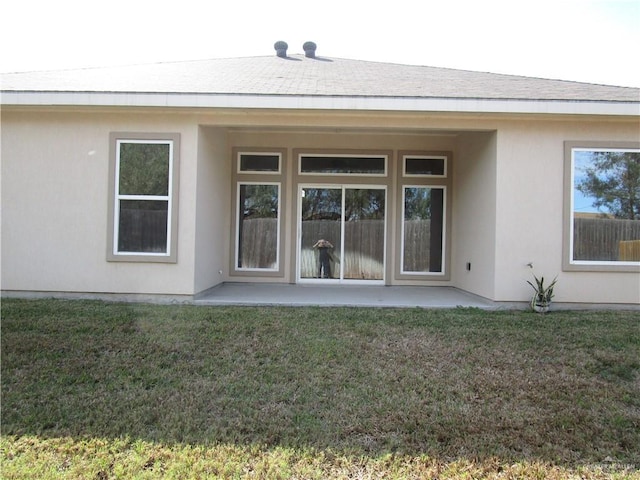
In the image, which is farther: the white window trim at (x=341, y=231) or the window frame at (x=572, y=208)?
the white window trim at (x=341, y=231)

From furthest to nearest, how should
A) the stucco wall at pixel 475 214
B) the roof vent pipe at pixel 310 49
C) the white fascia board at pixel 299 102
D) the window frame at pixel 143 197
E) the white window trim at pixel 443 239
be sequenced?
the roof vent pipe at pixel 310 49 < the white window trim at pixel 443 239 < the stucco wall at pixel 475 214 < the window frame at pixel 143 197 < the white fascia board at pixel 299 102

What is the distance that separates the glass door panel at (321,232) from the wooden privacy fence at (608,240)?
463cm

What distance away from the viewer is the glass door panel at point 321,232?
9352 mm

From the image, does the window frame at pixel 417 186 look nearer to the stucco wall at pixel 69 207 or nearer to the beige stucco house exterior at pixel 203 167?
the beige stucco house exterior at pixel 203 167

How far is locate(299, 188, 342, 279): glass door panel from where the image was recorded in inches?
368

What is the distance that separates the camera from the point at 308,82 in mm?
7844

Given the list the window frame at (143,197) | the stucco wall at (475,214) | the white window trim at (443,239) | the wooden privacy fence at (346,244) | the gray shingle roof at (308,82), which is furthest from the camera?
the wooden privacy fence at (346,244)

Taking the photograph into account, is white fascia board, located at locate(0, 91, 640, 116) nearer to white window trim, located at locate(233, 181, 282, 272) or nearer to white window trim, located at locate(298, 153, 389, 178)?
white window trim, located at locate(298, 153, 389, 178)

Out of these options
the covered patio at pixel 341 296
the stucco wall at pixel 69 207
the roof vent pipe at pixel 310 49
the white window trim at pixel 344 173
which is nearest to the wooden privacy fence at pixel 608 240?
the covered patio at pixel 341 296

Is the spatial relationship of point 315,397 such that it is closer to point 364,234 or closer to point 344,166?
point 364,234

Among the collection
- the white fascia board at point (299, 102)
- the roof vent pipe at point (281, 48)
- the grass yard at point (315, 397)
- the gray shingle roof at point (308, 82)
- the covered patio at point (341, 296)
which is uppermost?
the roof vent pipe at point (281, 48)

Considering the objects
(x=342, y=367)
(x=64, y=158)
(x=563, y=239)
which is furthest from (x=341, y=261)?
(x=64, y=158)

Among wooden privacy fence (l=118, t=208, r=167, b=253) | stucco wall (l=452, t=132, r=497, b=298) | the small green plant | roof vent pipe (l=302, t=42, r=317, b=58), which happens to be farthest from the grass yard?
roof vent pipe (l=302, t=42, r=317, b=58)

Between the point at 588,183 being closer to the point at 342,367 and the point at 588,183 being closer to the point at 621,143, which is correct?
the point at 621,143
